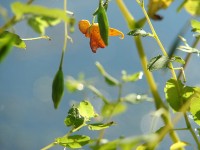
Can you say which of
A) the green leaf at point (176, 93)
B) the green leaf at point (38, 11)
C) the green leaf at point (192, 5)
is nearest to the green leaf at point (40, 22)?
the green leaf at point (38, 11)

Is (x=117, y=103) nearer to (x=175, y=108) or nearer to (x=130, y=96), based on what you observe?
(x=130, y=96)

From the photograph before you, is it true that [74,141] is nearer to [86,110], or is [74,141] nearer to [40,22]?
[86,110]

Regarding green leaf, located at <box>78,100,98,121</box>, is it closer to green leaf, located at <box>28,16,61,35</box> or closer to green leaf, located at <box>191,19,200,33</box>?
green leaf, located at <box>191,19,200,33</box>

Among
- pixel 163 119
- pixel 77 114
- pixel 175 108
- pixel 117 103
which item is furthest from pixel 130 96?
pixel 77 114

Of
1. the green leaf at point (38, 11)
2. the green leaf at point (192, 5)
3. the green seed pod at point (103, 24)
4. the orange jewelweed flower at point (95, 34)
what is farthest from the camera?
the orange jewelweed flower at point (95, 34)

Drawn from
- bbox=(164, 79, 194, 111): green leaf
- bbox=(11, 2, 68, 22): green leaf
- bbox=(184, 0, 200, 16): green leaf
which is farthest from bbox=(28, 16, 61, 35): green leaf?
bbox=(164, 79, 194, 111): green leaf

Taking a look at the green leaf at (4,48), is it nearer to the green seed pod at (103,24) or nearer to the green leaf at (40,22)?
the green leaf at (40,22)

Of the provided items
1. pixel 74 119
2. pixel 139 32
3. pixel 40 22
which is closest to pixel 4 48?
pixel 40 22
